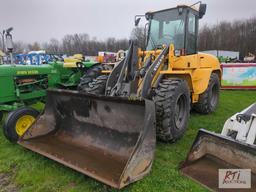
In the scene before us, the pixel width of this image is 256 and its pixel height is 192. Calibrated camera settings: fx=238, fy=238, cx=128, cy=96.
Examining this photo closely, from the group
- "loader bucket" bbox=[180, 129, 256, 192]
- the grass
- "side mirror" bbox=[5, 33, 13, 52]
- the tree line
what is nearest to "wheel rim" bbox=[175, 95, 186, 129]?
the grass

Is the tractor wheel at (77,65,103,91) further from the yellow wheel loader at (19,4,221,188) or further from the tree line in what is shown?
the tree line

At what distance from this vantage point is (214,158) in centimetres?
313

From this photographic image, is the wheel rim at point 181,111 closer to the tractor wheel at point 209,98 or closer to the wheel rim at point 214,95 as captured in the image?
the tractor wheel at point 209,98

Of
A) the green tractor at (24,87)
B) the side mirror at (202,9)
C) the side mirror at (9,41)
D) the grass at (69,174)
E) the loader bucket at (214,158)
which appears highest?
the side mirror at (202,9)

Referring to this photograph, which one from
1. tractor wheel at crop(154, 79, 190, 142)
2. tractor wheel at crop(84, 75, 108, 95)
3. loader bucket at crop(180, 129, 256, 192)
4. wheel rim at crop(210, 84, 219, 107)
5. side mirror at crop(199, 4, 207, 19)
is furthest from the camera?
wheel rim at crop(210, 84, 219, 107)

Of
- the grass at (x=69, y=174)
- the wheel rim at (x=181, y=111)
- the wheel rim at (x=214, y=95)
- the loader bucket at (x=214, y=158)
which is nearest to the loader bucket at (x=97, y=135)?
the grass at (x=69, y=174)

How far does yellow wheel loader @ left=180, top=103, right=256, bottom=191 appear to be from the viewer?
2.80 metres

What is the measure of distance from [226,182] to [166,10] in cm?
378

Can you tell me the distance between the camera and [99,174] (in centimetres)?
277

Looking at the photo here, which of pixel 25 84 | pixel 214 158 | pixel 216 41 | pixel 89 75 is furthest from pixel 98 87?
pixel 216 41

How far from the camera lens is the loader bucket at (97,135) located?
9.32 ft

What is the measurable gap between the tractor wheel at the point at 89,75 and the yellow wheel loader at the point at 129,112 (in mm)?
1461

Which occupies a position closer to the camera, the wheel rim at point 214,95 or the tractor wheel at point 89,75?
the tractor wheel at point 89,75

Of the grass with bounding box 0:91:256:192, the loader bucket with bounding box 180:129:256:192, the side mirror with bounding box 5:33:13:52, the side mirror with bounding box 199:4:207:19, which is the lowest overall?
the grass with bounding box 0:91:256:192
